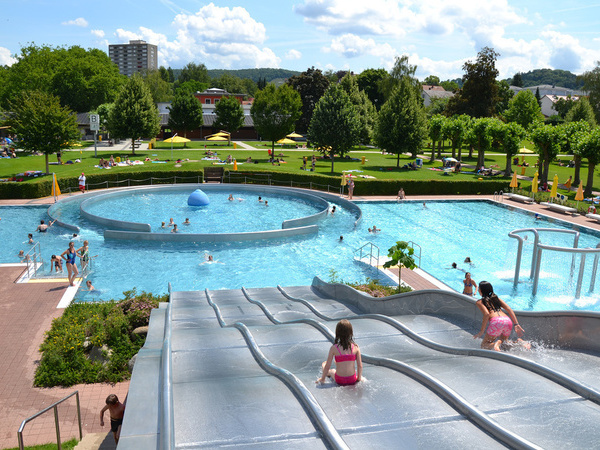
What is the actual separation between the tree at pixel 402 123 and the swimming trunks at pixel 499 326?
42.1 meters

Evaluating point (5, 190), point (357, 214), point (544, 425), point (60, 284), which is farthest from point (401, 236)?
point (5, 190)

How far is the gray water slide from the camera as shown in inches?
188

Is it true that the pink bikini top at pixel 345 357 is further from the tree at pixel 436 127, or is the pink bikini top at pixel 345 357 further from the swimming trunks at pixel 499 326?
the tree at pixel 436 127

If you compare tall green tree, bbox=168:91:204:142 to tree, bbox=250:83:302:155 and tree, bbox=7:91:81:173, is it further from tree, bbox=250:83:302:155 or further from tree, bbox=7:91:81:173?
tree, bbox=7:91:81:173

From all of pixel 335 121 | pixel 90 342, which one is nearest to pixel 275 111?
pixel 335 121

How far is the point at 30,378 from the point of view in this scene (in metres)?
11.1

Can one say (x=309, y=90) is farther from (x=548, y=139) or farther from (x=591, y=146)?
(x=591, y=146)

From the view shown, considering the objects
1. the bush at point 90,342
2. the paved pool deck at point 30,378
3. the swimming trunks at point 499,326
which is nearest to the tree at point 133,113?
the paved pool deck at point 30,378

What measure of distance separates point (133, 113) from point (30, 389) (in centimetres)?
4366

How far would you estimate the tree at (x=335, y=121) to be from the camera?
44.3 m

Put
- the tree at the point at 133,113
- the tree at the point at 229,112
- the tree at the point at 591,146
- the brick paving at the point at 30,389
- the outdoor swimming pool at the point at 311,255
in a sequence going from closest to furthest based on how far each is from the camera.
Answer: the brick paving at the point at 30,389 < the outdoor swimming pool at the point at 311,255 < the tree at the point at 591,146 < the tree at the point at 133,113 < the tree at the point at 229,112

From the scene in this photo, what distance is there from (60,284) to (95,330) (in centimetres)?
611

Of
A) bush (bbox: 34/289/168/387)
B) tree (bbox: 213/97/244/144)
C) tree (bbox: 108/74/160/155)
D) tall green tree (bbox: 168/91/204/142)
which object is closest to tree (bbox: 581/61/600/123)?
tree (bbox: 213/97/244/144)

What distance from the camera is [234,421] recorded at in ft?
16.5
